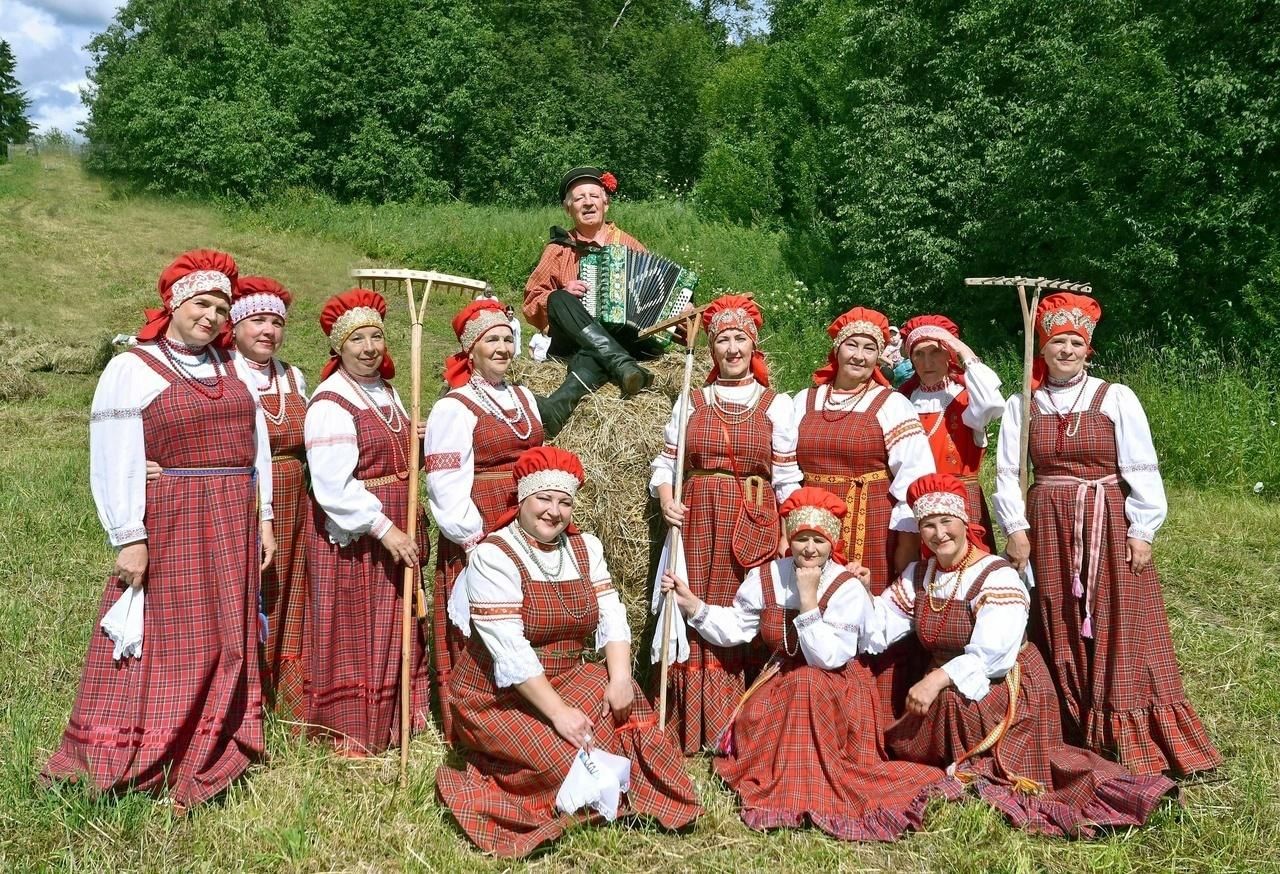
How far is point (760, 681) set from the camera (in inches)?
166

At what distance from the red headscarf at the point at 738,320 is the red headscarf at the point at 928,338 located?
77cm

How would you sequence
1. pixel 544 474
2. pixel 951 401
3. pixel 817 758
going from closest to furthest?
1. pixel 544 474
2. pixel 817 758
3. pixel 951 401

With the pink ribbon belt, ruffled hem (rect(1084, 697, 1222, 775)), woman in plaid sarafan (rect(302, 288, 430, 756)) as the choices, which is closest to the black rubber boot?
woman in plaid sarafan (rect(302, 288, 430, 756))

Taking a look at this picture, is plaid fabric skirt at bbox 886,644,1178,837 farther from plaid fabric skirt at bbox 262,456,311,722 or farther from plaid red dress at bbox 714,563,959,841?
plaid fabric skirt at bbox 262,456,311,722

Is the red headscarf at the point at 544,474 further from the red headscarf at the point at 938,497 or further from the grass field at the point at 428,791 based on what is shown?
the red headscarf at the point at 938,497

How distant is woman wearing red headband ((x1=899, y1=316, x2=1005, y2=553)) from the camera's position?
455cm

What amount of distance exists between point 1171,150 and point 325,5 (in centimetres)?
2513

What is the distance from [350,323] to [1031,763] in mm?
3358

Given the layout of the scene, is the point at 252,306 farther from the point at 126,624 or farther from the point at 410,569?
the point at 126,624

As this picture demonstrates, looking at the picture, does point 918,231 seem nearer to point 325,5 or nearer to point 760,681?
point 760,681

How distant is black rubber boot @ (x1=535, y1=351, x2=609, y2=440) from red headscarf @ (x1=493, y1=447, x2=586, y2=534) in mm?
820

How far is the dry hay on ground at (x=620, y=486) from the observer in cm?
476

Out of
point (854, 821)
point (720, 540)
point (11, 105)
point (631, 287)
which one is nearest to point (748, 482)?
point (720, 540)

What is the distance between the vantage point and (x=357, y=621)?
425 centimetres
